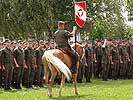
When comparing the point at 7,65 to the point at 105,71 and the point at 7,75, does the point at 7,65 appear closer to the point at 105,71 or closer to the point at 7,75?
the point at 7,75

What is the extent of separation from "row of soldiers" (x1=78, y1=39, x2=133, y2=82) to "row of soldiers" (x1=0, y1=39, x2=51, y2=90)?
3.16 meters

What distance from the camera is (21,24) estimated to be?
99.0 ft

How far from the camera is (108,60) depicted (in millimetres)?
24609

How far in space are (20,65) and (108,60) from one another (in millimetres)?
6280

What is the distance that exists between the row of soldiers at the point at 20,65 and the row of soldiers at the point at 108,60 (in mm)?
3163

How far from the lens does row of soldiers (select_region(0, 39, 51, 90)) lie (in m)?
19.0

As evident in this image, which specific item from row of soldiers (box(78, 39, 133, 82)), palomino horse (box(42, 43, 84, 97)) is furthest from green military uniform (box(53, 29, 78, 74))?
row of soldiers (box(78, 39, 133, 82))

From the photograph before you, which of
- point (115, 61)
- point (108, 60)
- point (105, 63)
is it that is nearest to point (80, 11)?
point (105, 63)

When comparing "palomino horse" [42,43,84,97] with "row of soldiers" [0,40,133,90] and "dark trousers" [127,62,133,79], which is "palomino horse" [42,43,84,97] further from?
"dark trousers" [127,62,133,79]

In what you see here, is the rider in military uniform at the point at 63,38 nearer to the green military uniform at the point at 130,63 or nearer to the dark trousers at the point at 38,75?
the dark trousers at the point at 38,75

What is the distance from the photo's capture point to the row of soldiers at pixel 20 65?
62.4 feet

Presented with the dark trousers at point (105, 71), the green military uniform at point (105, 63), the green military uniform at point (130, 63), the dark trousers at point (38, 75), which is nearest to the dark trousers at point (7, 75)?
the dark trousers at point (38, 75)

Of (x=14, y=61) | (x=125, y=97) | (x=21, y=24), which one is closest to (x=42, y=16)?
(x=21, y=24)

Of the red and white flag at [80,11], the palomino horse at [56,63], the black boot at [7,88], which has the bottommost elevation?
the black boot at [7,88]
